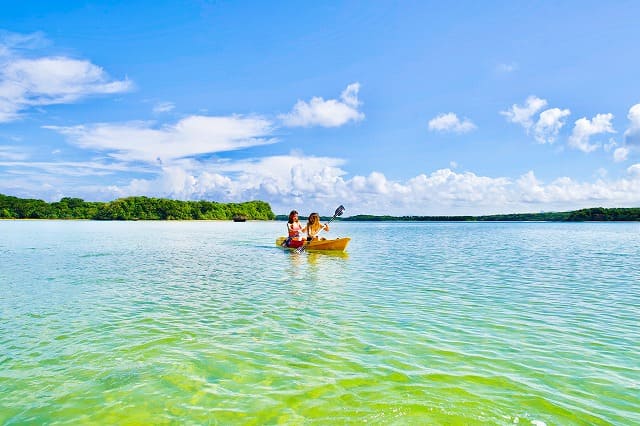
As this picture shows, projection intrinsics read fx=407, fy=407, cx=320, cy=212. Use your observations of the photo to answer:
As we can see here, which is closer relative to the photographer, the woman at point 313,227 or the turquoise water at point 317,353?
the turquoise water at point 317,353

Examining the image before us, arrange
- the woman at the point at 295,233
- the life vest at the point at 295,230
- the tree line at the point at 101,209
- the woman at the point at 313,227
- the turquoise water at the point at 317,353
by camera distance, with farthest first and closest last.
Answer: the tree line at the point at 101,209 < the life vest at the point at 295,230 < the woman at the point at 295,233 < the woman at the point at 313,227 < the turquoise water at the point at 317,353

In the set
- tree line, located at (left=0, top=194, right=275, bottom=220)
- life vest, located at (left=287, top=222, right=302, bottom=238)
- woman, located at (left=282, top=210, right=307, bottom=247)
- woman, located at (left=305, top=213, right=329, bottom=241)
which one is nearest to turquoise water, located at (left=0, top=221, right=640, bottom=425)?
woman, located at (left=305, top=213, right=329, bottom=241)

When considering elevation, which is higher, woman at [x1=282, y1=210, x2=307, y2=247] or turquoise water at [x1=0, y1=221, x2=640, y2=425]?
woman at [x1=282, y1=210, x2=307, y2=247]

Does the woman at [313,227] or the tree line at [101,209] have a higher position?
the tree line at [101,209]

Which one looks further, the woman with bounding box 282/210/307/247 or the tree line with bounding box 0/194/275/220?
the tree line with bounding box 0/194/275/220

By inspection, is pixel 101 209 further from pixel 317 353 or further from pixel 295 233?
pixel 317 353

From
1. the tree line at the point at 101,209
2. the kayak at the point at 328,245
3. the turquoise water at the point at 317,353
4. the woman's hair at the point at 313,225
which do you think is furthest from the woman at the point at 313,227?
the tree line at the point at 101,209

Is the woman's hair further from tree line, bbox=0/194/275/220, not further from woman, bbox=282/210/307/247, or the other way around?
tree line, bbox=0/194/275/220

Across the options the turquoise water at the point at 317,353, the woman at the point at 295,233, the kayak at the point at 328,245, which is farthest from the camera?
the woman at the point at 295,233

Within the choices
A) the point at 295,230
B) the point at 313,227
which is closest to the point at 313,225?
the point at 313,227

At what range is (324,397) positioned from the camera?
20.5 feet

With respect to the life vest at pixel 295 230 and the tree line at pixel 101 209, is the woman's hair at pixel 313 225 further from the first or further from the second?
the tree line at pixel 101 209

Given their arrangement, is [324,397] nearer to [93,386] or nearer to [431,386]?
[431,386]

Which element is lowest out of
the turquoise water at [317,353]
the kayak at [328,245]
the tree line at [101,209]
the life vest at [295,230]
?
the turquoise water at [317,353]
